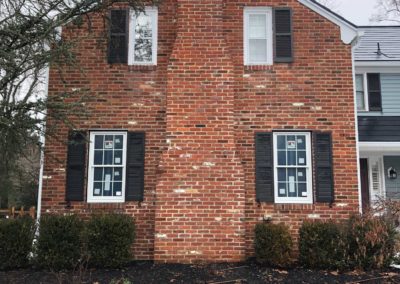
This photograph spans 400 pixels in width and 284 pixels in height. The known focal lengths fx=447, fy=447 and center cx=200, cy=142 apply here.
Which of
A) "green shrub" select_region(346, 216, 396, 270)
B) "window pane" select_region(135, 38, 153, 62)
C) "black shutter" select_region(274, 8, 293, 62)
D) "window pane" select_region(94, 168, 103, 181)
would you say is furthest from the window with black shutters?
"window pane" select_region(94, 168, 103, 181)

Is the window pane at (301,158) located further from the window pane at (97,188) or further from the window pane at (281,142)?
the window pane at (97,188)

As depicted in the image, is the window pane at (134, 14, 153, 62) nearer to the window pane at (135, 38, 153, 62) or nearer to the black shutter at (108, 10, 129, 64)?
the window pane at (135, 38, 153, 62)

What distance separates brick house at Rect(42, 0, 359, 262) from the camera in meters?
9.04

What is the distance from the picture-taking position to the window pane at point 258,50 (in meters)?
10.0

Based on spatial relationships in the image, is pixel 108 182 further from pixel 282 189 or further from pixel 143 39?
pixel 282 189

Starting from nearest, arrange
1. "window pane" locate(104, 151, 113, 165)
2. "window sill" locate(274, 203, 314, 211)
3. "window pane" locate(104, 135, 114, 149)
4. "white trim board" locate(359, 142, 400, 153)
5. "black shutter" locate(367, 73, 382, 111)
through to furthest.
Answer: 1. "window sill" locate(274, 203, 314, 211)
2. "window pane" locate(104, 151, 113, 165)
3. "window pane" locate(104, 135, 114, 149)
4. "white trim board" locate(359, 142, 400, 153)
5. "black shutter" locate(367, 73, 382, 111)

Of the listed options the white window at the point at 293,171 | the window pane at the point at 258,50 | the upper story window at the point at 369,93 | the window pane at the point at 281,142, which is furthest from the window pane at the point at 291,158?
the upper story window at the point at 369,93

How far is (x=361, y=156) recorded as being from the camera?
14570mm

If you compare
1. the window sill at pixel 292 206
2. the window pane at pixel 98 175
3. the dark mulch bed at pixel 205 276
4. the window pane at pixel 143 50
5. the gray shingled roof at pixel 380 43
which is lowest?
the dark mulch bed at pixel 205 276

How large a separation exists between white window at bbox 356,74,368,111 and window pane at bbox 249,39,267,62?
19.8ft

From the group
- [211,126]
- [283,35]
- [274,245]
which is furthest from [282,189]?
[283,35]

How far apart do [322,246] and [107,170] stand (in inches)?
183

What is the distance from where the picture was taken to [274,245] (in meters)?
8.48

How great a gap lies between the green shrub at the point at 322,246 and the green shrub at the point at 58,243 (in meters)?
4.30
